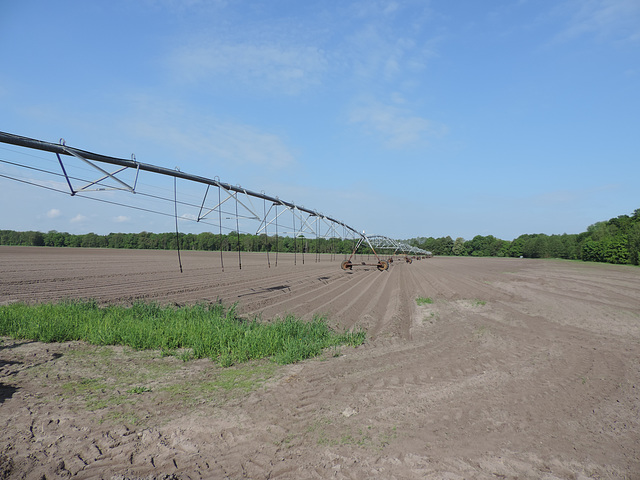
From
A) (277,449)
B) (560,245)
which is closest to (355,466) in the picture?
(277,449)

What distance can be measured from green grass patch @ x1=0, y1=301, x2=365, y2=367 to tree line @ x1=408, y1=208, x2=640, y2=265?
69845mm

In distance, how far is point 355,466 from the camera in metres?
3.59

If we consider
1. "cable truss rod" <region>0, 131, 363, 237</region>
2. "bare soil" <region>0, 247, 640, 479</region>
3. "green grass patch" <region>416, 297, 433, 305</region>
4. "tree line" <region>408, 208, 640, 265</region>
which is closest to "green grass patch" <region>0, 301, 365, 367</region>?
"bare soil" <region>0, 247, 640, 479</region>

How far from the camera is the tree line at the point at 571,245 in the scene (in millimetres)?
61722

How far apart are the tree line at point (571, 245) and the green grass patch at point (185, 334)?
69.8 metres

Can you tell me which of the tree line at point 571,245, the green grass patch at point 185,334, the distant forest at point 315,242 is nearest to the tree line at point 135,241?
the distant forest at point 315,242

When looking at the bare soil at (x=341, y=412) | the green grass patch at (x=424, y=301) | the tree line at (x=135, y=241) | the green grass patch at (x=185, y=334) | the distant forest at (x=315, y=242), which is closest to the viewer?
the bare soil at (x=341, y=412)

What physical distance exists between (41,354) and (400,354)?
8.00 meters

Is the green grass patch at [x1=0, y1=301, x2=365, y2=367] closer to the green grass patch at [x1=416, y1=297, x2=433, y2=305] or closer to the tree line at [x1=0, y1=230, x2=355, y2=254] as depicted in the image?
the green grass patch at [x1=416, y1=297, x2=433, y2=305]

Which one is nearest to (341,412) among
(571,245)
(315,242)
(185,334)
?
(185,334)

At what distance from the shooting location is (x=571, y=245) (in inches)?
3954

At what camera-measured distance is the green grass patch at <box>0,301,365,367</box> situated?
24.8 feet

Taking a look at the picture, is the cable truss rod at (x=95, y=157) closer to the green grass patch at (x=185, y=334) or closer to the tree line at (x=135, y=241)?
the green grass patch at (x=185, y=334)

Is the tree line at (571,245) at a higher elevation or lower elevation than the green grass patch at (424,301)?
higher
